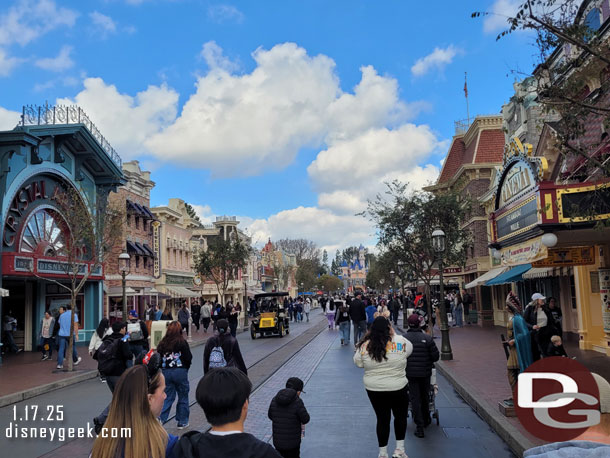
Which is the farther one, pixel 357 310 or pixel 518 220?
pixel 357 310

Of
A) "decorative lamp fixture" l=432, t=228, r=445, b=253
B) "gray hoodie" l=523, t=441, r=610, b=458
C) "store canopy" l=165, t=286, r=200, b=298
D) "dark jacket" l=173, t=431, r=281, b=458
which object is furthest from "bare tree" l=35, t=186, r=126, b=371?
"store canopy" l=165, t=286, r=200, b=298

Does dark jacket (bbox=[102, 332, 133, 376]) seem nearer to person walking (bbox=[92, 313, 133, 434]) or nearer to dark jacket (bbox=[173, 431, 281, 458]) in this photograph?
person walking (bbox=[92, 313, 133, 434])

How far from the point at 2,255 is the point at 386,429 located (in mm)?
17842

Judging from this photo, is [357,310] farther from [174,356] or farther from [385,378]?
[385,378]

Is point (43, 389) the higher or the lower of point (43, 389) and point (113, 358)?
the lower

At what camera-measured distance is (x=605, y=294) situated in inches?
621

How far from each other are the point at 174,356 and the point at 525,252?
Answer: 8.78m

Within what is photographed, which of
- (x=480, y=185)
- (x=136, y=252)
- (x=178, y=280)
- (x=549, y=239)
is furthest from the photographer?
(x=178, y=280)

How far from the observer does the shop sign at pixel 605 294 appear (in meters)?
15.6

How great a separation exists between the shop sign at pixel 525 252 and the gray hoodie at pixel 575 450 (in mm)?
10306

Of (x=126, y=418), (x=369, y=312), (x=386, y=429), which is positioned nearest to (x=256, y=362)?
(x=369, y=312)

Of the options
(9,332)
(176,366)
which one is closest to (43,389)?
(176,366)

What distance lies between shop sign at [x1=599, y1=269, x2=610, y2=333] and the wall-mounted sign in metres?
3.58

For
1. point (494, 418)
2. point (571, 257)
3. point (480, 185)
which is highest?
point (480, 185)
